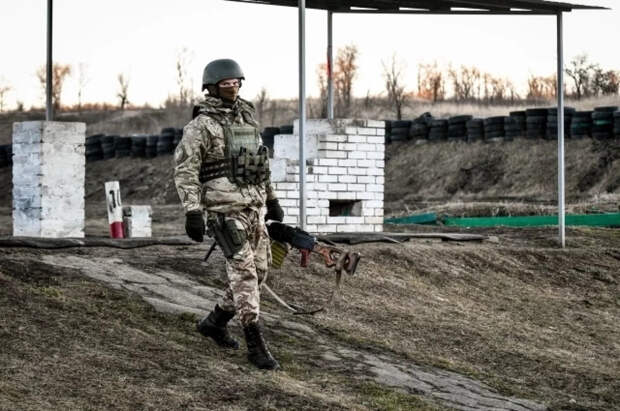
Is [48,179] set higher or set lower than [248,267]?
higher

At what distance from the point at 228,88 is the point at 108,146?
119 feet

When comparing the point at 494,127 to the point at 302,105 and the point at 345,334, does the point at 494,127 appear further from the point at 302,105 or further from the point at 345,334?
A: the point at 345,334

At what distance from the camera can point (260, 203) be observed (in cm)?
868

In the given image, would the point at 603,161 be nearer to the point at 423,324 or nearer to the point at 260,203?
the point at 423,324

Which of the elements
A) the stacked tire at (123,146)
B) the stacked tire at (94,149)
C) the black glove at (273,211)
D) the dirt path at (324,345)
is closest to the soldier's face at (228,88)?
the black glove at (273,211)

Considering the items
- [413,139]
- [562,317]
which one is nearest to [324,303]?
[562,317]

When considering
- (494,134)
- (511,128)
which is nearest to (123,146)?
(494,134)

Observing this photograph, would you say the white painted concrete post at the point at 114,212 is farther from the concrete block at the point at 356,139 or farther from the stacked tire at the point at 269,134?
the stacked tire at the point at 269,134

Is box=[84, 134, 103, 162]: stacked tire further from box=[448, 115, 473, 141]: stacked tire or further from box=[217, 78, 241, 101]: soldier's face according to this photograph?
box=[217, 78, 241, 101]: soldier's face

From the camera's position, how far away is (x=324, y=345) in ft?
32.1

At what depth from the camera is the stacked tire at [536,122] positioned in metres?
35.2

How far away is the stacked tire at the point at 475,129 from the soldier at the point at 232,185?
2877 centimetres

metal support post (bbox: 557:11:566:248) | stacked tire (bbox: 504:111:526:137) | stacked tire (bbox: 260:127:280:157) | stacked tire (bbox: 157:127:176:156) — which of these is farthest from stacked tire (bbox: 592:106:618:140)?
metal support post (bbox: 557:11:566:248)

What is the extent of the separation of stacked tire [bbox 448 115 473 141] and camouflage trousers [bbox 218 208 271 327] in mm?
29076
